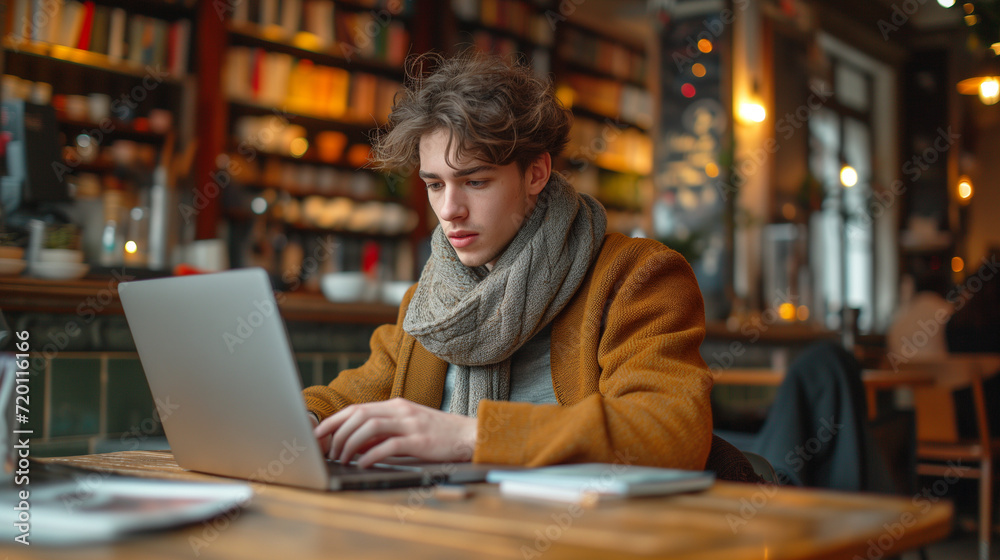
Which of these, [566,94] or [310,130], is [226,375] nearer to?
[310,130]

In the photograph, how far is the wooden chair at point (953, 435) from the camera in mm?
3409

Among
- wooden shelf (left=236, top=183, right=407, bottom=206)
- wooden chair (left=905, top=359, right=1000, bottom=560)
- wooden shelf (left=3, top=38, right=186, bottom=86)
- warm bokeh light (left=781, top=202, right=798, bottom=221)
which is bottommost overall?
wooden chair (left=905, top=359, right=1000, bottom=560)

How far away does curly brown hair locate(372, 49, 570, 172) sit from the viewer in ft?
4.29

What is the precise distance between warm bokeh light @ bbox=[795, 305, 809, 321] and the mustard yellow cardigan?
4765 mm

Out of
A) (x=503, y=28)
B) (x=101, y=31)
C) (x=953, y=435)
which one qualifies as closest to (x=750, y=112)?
(x=503, y=28)

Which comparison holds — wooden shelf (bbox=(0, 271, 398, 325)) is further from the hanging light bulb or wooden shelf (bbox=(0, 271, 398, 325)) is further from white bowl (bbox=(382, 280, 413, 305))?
the hanging light bulb

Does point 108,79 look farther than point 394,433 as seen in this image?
Yes

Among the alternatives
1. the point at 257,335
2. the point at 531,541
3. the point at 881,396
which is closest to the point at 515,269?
the point at 257,335

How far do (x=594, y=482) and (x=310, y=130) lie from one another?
13.5ft

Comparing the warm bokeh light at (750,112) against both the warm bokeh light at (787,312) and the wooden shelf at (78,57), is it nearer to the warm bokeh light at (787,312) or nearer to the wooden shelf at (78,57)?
the warm bokeh light at (787,312)

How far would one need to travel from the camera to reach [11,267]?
1.66 meters

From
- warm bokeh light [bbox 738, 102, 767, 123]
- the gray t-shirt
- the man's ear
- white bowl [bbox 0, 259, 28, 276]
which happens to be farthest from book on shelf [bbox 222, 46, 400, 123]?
the gray t-shirt

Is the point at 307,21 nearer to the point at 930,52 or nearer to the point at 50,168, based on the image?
the point at 50,168

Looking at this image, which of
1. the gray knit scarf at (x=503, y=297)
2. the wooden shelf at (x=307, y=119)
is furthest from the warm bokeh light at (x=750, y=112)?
the gray knit scarf at (x=503, y=297)
